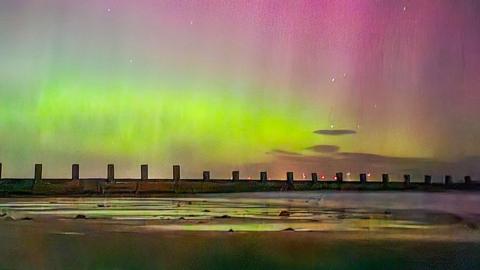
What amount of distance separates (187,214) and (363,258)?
7297 millimetres

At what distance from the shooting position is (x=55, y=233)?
1369cm

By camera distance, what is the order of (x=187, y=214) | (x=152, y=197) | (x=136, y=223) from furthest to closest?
(x=152, y=197), (x=187, y=214), (x=136, y=223)

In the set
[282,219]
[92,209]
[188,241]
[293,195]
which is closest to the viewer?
[188,241]

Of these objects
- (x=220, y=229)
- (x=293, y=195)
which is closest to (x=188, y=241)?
(x=220, y=229)

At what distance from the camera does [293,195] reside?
25953mm

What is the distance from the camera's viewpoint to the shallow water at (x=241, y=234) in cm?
1086

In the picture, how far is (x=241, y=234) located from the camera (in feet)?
44.4

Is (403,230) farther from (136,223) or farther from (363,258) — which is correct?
(136,223)

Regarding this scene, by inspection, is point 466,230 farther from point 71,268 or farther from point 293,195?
point 293,195

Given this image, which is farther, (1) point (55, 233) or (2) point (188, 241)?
(1) point (55, 233)

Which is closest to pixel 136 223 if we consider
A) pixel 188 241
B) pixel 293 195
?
pixel 188 241

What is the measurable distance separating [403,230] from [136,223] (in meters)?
5.52

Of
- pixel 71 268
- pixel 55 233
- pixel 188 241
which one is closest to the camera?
pixel 71 268

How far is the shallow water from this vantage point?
10.9 meters
